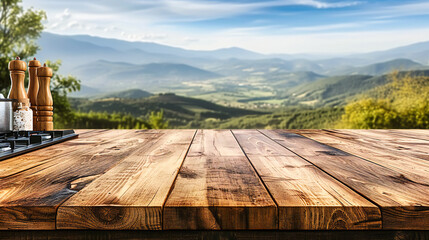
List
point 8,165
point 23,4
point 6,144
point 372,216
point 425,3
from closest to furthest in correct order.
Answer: point 372,216 < point 8,165 < point 6,144 < point 23,4 < point 425,3

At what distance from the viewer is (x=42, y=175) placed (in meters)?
0.85

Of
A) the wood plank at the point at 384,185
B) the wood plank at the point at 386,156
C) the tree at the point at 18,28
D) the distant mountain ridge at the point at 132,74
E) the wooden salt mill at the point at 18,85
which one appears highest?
the distant mountain ridge at the point at 132,74

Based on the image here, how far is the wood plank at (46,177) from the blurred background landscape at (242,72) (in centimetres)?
1064

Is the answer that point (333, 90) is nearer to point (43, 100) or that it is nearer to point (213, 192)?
point (43, 100)

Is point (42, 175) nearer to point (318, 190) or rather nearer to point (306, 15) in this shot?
point (318, 190)

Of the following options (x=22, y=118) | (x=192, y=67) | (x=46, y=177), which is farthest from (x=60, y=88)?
Result: (x=192, y=67)

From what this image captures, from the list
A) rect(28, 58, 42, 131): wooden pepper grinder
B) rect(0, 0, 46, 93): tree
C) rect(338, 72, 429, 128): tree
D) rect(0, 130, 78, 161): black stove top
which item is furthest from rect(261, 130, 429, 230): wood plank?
rect(0, 0, 46, 93): tree

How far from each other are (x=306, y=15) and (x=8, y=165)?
85.9 meters

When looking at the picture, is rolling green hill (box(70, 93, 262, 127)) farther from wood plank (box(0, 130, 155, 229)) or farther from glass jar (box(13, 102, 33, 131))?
wood plank (box(0, 130, 155, 229))

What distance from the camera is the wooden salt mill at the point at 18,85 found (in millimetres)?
1500

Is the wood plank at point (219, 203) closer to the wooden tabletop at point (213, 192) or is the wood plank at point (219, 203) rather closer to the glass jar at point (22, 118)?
the wooden tabletop at point (213, 192)

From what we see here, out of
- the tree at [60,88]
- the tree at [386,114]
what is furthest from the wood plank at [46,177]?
the tree at [386,114]

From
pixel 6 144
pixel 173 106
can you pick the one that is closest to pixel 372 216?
pixel 6 144

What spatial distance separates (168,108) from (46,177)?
33.0m
